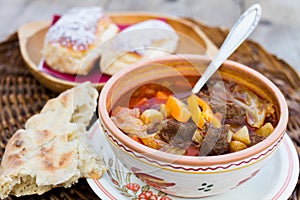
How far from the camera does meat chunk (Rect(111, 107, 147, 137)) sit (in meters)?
1.20

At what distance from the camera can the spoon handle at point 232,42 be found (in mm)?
1359

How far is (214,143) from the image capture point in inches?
45.1

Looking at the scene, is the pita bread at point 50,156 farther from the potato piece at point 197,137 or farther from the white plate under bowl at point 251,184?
the potato piece at point 197,137

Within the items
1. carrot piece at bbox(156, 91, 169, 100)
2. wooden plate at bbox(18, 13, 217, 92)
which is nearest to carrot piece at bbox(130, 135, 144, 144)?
carrot piece at bbox(156, 91, 169, 100)

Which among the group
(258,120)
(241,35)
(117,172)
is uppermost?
(241,35)

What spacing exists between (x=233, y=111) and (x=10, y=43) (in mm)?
1163

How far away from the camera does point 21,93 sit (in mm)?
1780

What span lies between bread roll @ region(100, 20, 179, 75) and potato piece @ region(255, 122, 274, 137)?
0.54 meters

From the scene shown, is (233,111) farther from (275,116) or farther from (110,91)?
(110,91)

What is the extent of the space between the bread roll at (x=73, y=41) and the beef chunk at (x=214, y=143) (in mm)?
700

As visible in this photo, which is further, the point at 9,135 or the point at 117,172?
the point at 9,135

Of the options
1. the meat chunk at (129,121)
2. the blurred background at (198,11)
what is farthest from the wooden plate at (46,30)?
the blurred background at (198,11)

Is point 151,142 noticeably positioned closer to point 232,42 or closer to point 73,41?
point 232,42

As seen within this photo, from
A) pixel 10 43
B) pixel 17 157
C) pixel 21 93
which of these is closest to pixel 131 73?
pixel 17 157
